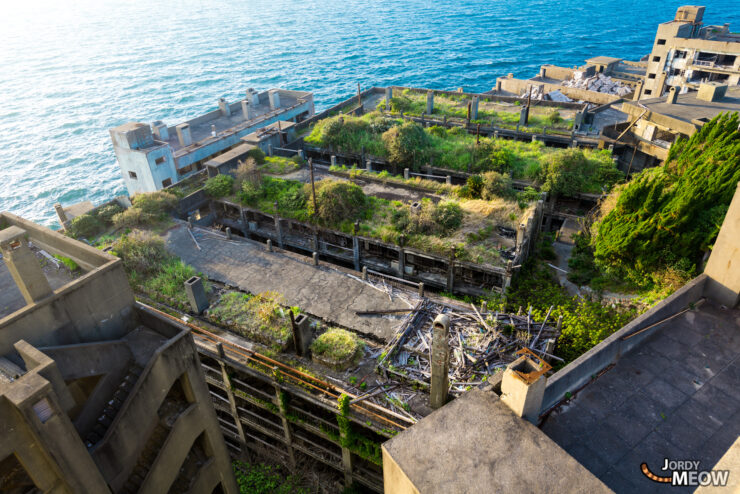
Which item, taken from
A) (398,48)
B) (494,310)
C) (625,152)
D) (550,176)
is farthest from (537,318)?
(398,48)

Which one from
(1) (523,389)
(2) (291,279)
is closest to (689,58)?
(2) (291,279)

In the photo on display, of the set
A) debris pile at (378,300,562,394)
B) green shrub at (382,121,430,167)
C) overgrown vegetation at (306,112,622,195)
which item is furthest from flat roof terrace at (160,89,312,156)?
debris pile at (378,300,562,394)

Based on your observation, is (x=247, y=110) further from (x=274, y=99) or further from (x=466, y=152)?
(x=466, y=152)

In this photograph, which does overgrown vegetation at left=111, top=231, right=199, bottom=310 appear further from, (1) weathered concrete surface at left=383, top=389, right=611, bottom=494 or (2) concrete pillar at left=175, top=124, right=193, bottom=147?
(2) concrete pillar at left=175, top=124, right=193, bottom=147

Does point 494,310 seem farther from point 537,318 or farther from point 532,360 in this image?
point 532,360

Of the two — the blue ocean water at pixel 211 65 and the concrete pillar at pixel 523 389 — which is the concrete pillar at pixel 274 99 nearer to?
the blue ocean water at pixel 211 65

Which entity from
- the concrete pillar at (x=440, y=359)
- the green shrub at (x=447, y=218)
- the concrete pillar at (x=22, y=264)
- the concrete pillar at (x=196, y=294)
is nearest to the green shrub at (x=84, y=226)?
the concrete pillar at (x=196, y=294)
